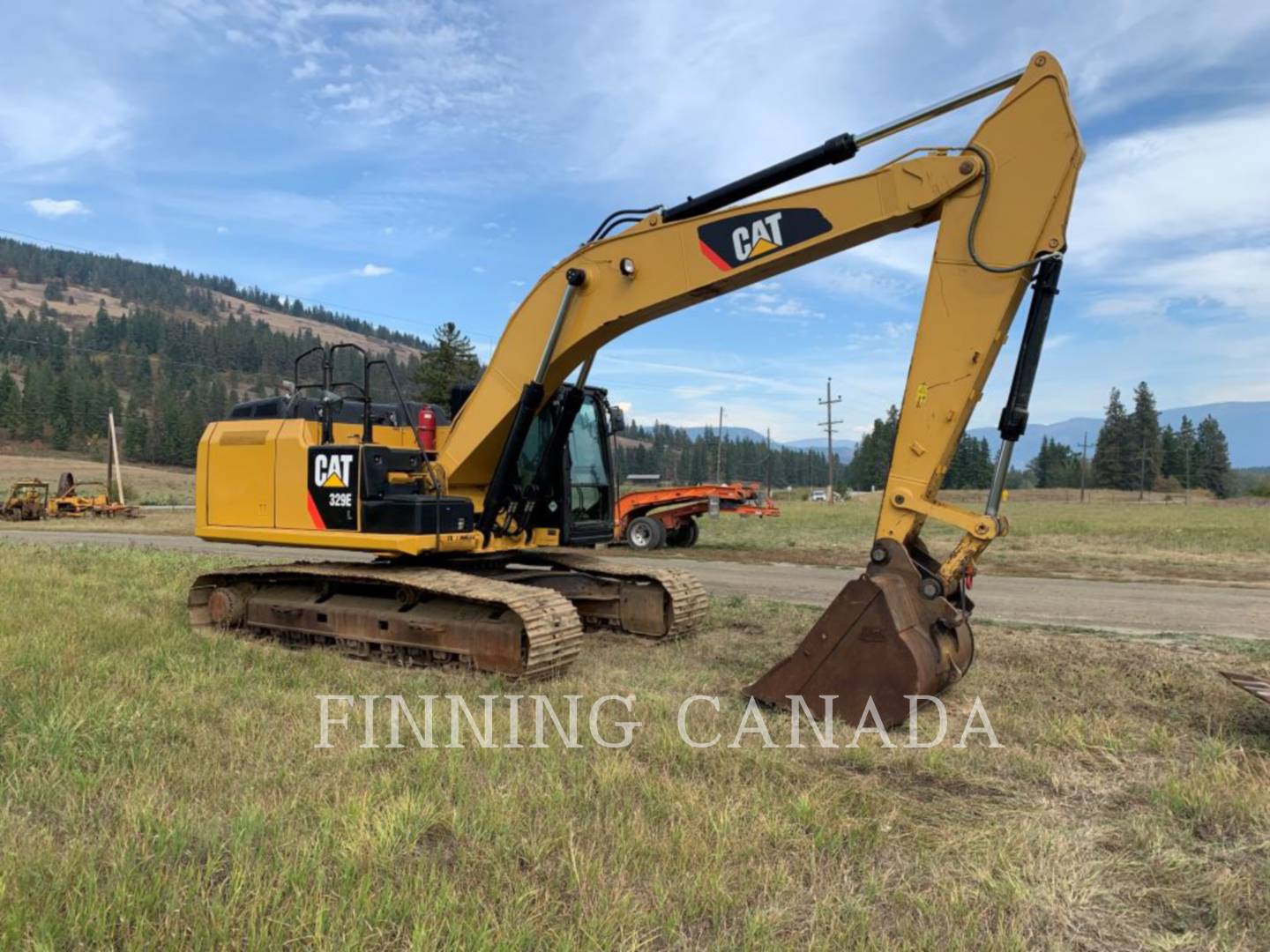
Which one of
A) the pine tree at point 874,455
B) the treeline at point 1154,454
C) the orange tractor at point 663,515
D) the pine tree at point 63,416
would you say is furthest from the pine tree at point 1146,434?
the pine tree at point 63,416

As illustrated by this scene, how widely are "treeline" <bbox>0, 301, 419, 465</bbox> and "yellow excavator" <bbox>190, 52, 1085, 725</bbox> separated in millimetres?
60968

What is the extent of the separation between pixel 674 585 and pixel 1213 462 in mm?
121605

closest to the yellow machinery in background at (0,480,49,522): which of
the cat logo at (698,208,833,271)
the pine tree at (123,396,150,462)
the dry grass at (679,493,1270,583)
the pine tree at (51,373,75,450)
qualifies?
the dry grass at (679,493,1270,583)

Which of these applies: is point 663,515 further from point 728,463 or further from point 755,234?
point 728,463

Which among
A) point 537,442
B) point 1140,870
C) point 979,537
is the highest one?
point 537,442

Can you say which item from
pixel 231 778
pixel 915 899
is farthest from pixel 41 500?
pixel 915 899

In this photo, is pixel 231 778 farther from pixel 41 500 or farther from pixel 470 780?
pixel 41 500

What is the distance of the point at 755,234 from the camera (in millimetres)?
6480

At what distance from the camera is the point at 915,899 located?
3.34 metres

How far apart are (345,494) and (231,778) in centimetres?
369

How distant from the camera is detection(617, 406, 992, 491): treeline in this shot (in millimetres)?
111125

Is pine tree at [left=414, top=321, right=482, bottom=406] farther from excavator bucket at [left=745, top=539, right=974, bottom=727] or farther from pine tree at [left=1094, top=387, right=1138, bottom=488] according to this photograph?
pine tree at [left=1094, top=387, right=1138, bottom=488]

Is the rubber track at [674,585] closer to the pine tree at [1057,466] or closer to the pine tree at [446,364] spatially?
the pine tree at [446,364]

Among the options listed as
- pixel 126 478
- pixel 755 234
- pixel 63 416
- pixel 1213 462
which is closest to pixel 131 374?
pixel 63 416
